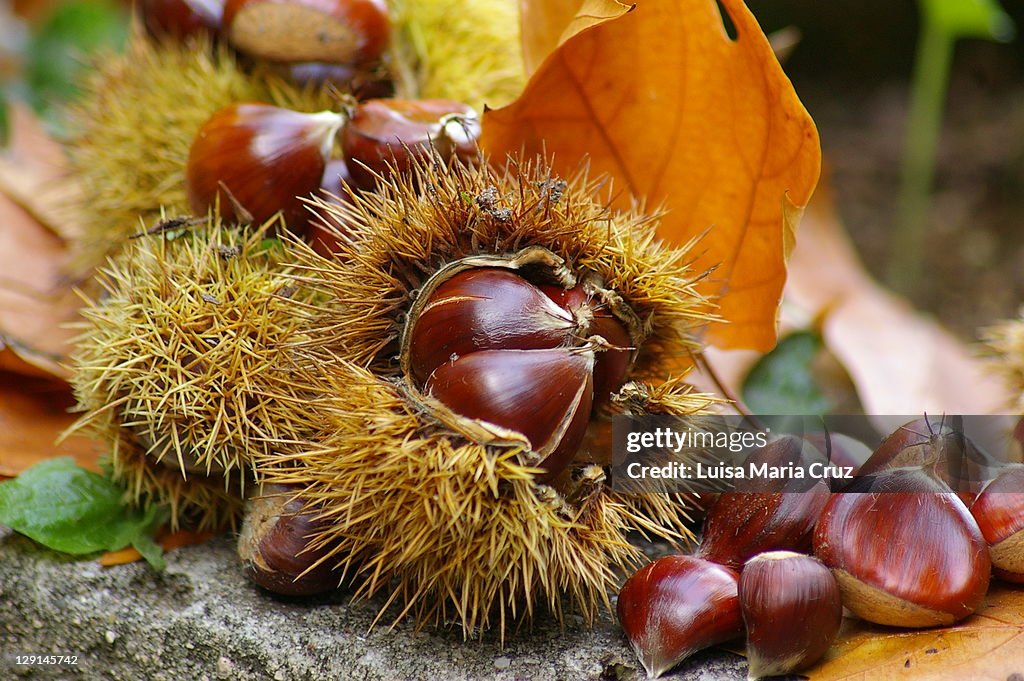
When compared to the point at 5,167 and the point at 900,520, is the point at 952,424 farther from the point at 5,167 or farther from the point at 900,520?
the point at 5,167

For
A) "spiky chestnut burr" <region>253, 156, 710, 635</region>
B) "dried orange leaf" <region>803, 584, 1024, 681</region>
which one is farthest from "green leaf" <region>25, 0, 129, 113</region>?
"dried orange leaf" <region>803, 584, 1024, 681</region>

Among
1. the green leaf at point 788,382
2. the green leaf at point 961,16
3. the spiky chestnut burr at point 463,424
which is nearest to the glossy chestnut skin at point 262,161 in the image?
the spiky chestnut burr at point 463,424

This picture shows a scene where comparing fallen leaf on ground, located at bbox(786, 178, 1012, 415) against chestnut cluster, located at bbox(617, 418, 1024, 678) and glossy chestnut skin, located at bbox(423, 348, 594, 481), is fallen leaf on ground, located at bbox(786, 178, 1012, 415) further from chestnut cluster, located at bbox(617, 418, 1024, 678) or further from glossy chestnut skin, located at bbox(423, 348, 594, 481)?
glossy chestnut skin, located at bbox(423, 348, 594, 481)

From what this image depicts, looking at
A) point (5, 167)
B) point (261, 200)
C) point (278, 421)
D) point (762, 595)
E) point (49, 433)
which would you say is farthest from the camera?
point (5, 167)

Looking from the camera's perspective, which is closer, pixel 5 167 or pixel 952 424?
pixel 952 424

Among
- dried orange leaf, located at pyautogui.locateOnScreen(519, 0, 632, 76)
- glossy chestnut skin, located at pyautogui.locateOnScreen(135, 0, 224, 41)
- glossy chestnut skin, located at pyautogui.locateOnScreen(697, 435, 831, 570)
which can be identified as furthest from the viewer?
glossy chestnut skin, located at pyautogui.locateOnScreen(135, 0, 224, 41)

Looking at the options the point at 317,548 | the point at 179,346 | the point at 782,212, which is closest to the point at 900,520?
the point at 782,212
